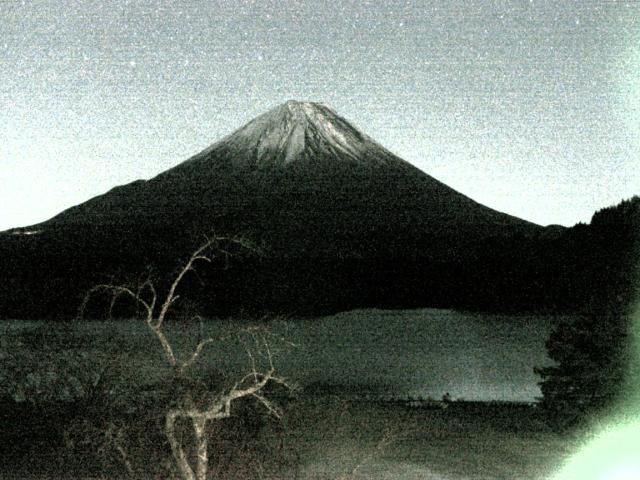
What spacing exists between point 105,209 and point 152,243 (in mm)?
21925

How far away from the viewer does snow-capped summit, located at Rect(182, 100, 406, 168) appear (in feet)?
378

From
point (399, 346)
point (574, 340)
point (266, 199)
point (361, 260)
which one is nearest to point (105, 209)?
point (266, 199)

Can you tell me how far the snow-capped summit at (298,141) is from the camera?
115 m

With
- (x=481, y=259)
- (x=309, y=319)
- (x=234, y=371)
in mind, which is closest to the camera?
(x=234, y=371)

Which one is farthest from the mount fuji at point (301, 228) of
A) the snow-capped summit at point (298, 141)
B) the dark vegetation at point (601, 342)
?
the dark vegetation at point (601, 342)

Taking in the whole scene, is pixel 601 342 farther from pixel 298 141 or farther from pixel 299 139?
pixel 299 139

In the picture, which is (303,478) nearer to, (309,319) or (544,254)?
(309,319)

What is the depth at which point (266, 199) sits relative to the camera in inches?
4250

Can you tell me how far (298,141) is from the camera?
120 m

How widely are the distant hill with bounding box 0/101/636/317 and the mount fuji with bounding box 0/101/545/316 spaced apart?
21 cm

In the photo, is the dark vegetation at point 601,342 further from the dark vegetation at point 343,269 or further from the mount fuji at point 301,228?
the mount fuji at point 301,228

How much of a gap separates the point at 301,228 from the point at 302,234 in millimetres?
2972

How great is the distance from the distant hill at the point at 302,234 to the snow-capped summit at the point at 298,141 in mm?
210

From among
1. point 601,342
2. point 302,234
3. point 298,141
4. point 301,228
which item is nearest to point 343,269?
point 302,234
